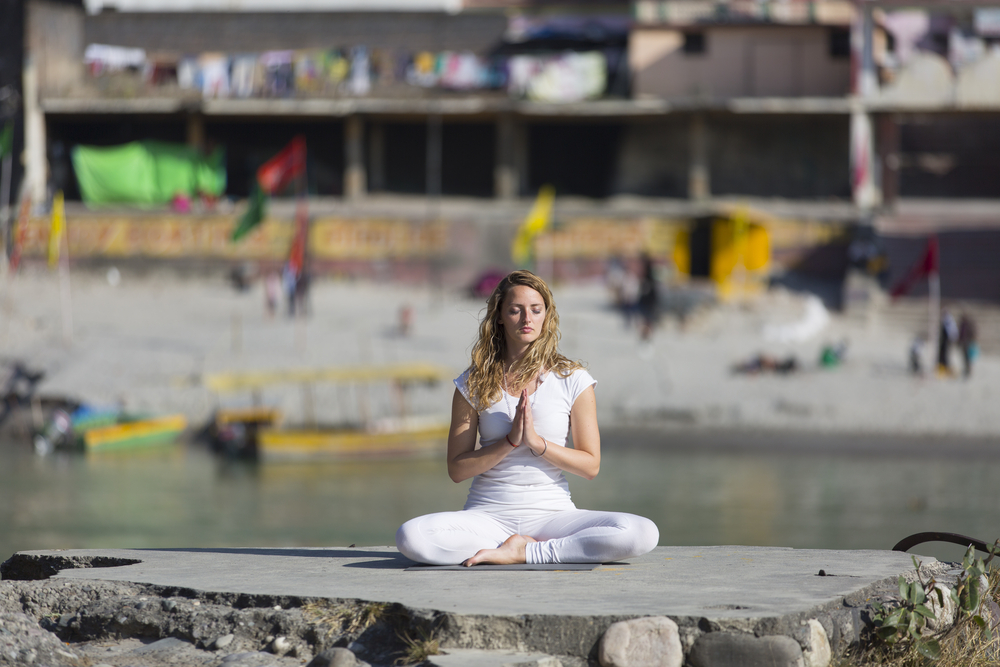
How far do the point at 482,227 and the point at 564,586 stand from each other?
28.5 m

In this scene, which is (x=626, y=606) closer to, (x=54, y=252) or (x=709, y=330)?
(x=709, y=330)

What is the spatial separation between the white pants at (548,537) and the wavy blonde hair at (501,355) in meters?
0.55

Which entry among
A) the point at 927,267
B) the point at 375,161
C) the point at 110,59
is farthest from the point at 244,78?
the point at 927,267

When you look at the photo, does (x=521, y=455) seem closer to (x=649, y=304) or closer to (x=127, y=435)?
(x=127, y=435)

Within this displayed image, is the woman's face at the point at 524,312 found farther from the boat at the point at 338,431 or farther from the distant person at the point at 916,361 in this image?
the distant person at the point at 916,361

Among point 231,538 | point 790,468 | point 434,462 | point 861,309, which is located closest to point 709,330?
point 861,309

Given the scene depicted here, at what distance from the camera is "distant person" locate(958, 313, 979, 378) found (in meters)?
24.8

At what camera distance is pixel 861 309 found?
29.8 metres

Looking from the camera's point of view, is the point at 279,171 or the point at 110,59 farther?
the point at 110,59

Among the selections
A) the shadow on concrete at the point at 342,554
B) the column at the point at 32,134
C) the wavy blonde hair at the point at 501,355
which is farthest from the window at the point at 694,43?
the wavy blonde hair at the point at 501,355

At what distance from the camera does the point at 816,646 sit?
425 cm

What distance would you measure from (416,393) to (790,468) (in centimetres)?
828

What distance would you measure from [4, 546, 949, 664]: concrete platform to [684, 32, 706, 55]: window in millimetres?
29411

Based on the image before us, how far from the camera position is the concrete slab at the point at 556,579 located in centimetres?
433
